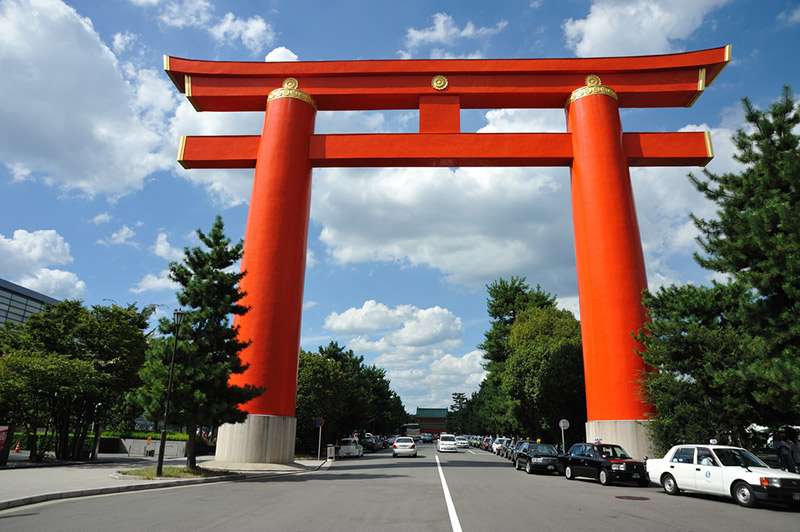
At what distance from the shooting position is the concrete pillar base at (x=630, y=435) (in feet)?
73.3

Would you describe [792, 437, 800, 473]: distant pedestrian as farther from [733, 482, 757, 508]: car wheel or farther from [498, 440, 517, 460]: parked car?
[498, 440, 517, 460]: parked car

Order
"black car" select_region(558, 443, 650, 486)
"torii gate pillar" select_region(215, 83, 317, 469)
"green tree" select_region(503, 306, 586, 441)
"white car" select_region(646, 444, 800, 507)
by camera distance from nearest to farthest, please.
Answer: "white car" select_region(646, 444, 800, 507), "black car" select_region(558, 443, 650, 486), "torii gate pillar" select_region(215, 83, 317, 469), "green tree" select_region(503, 306, 586, 441)

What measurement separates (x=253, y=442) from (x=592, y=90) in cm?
2513

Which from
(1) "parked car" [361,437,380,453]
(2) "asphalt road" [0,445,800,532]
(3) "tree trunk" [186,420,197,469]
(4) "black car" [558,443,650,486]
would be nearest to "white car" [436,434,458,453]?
(1) "parked car" [361,437,380,453]

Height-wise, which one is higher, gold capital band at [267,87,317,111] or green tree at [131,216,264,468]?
gold capital band at [267,87,317,111]

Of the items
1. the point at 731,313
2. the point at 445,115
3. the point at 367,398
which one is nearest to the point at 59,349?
the point at 445,115

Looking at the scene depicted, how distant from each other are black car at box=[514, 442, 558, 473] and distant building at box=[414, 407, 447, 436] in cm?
13629

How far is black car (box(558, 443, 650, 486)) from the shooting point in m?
17.2

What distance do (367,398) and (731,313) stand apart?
46550 millimetres

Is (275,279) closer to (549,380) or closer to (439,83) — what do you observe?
(439,83)

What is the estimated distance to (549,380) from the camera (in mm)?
34906

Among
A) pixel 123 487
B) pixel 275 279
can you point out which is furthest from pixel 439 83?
pixel 123 487

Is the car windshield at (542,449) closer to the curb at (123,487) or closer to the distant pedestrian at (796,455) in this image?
the distant pedestrian at (796,455)

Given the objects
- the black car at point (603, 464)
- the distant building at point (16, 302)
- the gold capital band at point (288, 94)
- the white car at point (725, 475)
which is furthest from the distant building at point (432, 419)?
the white car at point (725, 475)
